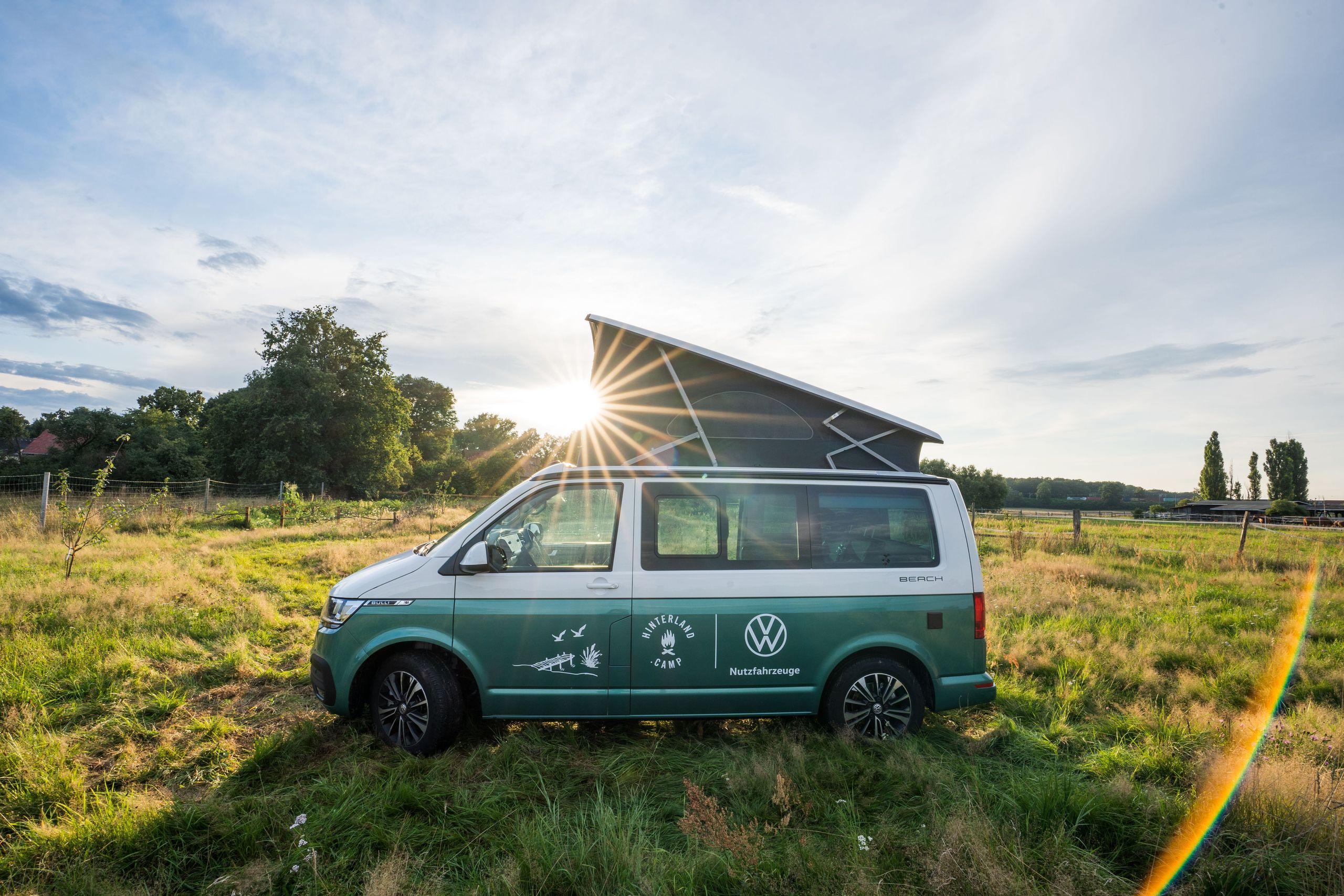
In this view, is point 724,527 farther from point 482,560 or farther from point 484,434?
point 484,434

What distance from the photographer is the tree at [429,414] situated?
61406 mm

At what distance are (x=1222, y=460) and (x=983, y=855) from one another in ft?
309

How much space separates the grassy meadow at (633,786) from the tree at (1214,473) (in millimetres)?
85736

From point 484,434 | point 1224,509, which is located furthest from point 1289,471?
point 484,434

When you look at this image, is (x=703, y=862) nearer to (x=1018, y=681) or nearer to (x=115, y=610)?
(x=1018, y=681)

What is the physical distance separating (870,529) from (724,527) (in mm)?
1072

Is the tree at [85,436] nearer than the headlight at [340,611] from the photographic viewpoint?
No

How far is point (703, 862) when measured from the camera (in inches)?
115

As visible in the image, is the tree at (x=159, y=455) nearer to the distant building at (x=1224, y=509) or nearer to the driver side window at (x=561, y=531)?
the driver side window at (x=561, y=531)

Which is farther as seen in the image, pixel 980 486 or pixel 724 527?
pixel 980 486

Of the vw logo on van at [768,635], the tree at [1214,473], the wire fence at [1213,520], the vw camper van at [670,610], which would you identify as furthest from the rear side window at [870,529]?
the tree at [1214,473]

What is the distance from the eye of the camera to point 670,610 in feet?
14.2

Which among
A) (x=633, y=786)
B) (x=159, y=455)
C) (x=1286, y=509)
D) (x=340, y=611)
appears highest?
(x=159, y=455)

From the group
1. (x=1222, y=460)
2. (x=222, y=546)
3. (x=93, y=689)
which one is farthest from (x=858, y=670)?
(x=1222, y=460)
